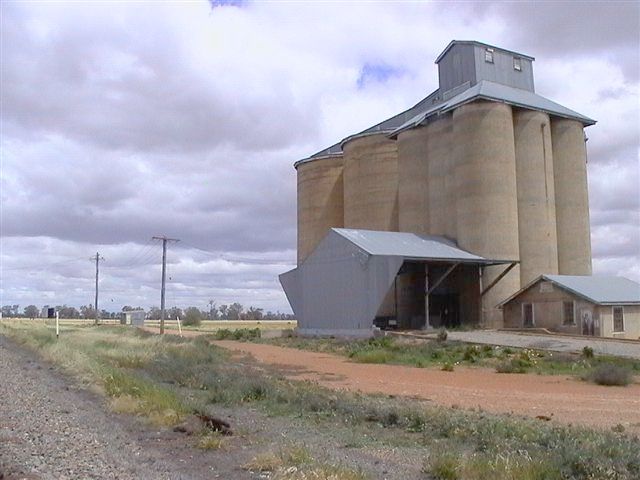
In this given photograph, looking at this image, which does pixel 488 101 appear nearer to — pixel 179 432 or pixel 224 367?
pixel 224 367

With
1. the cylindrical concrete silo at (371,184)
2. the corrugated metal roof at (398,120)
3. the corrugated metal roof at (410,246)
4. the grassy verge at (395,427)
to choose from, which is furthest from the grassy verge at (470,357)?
the corrugated metal roof at (398,120)

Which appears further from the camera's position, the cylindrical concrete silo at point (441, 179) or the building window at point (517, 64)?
the building window at point (517, 64)

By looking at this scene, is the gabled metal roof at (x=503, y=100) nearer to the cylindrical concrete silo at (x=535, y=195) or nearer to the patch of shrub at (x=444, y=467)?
the cylindrical concrete silo at (x=535, y=195)

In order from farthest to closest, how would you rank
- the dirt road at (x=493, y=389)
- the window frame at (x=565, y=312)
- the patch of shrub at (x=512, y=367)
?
the window frame at (x=565, y=312), the patch of shrub at (x=512, y=367), the dirt road at (x=493, y=389)

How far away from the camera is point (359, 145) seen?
61969mm

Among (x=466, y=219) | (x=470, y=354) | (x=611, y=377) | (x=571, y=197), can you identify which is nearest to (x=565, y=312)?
(x=466, y=219)

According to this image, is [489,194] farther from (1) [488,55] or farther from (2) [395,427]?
(2) [395,427]

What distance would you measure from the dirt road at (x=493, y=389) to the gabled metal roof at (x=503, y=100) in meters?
25.7

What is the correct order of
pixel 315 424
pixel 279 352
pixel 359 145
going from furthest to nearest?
1. pixel 359 145
2. pixel 279 352
3. pixel 315 424

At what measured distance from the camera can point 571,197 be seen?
5241cm

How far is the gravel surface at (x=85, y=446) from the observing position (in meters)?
9.47

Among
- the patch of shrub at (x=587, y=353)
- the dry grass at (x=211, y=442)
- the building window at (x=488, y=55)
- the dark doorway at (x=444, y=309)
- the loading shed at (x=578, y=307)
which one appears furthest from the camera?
the building window at (x=488, y=55)

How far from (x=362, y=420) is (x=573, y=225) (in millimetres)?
42143

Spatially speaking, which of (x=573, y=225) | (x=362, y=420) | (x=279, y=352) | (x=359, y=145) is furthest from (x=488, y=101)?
(x=362, y=420)
